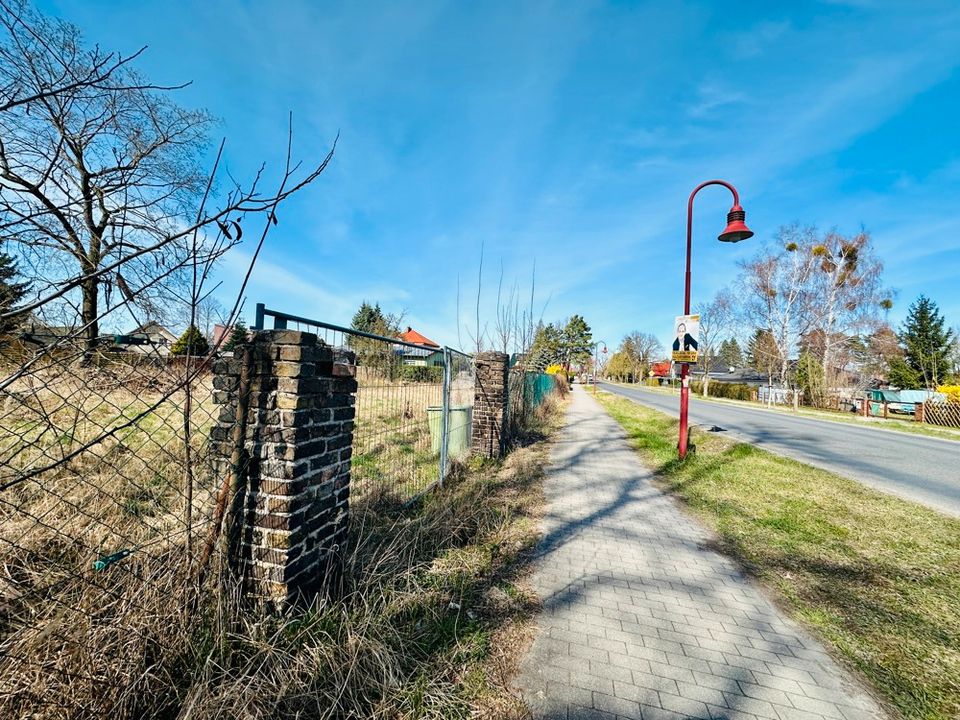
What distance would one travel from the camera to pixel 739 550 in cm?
404

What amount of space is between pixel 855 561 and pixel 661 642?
8.78 feet

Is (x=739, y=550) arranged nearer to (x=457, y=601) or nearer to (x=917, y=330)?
(x=457, y=601)

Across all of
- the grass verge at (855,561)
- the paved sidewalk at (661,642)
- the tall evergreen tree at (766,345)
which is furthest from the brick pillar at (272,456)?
the tall evergreen tree at (766,345)

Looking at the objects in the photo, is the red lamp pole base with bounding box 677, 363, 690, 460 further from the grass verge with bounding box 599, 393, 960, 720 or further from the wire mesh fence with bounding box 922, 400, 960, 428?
the wire mesh fence with bounding box 922, 400, 960, 428

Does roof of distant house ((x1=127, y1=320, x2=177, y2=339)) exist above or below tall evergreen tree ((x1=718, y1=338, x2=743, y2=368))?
below

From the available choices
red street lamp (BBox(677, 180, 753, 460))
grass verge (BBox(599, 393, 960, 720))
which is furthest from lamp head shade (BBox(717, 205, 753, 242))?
grass verge (BBox(599, 393, 960, 720))

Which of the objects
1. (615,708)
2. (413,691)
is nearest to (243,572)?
(413,691)

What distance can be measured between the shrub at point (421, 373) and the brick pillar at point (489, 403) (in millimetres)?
2159

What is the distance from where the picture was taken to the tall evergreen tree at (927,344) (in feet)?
117

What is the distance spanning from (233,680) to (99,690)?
446 mm

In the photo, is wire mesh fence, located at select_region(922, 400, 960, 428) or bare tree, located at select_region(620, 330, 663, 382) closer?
wire mesh fence, located at select_region(922, 400, 960, 428)

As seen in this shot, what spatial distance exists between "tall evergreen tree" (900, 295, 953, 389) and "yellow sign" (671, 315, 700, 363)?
4367 centimetres

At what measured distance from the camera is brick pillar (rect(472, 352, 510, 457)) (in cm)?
709

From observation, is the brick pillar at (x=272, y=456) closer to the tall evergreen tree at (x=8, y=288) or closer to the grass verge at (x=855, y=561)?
the tall evergreen tree at (x=8, y=288)
